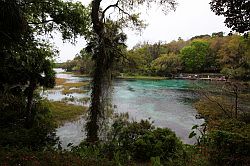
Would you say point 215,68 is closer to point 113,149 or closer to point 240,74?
point 240,74

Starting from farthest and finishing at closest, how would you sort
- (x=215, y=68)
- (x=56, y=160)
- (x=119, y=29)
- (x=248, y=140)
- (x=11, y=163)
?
(x=215, y=68), (x=119, y=29), (x=248, y=140), (x=56, y=160), (x=11, y=163)

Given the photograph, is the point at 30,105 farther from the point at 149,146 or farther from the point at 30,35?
the point at 149,146

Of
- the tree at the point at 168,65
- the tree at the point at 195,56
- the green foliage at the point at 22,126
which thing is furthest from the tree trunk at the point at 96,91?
the tree at the point at 195,56

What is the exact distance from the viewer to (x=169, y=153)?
10.6 meters

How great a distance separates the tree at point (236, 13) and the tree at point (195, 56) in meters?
70.7

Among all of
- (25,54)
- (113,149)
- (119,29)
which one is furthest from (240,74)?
(25,54)

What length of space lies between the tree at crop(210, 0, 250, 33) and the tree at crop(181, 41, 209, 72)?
70693mm

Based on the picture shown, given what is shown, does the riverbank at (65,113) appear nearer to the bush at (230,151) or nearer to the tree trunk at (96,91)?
the tree trunk at (96,91)

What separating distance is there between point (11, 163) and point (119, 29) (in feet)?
28.6

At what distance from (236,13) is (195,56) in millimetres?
71322

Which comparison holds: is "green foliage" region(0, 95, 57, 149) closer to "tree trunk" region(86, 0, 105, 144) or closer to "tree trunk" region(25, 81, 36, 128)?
"tree trunk" region(25, 81, 36, 128)

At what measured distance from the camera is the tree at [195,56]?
75.3 meters

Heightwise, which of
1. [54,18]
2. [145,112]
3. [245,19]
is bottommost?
[145,112]

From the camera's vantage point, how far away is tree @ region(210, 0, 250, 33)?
22.2ft
